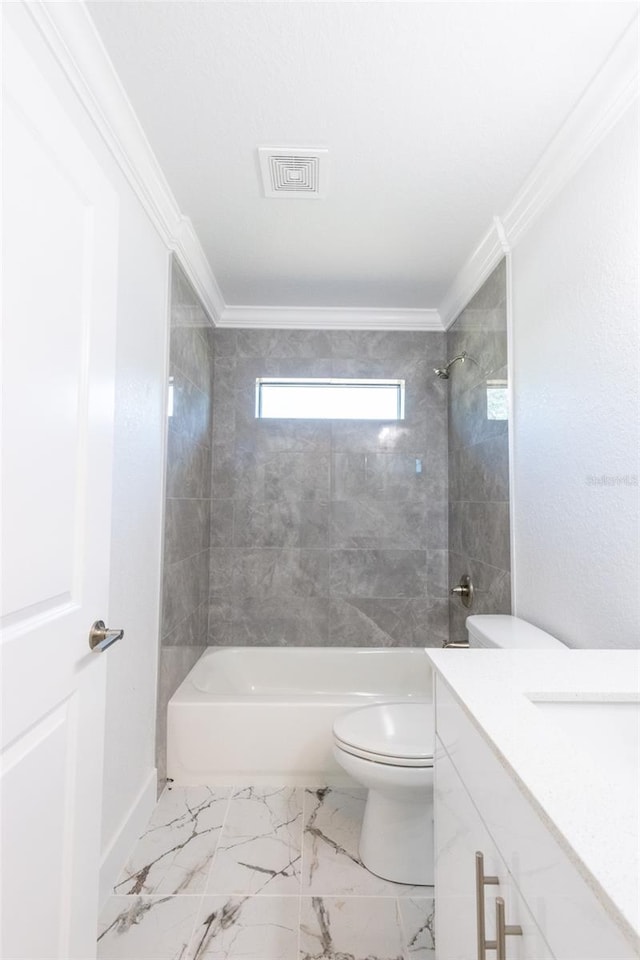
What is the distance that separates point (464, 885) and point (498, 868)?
8.7 inches

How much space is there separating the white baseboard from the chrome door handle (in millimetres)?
870

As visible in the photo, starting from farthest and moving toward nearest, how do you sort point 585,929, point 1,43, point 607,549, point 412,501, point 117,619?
1. point 412,501
2. point 117,619
3. point 607,549
4. point 1,43
5. point 585,929

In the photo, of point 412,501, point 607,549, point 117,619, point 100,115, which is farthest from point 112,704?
point 412,501

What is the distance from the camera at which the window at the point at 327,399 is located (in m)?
3.00

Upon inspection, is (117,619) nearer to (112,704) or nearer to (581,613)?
(112,704)

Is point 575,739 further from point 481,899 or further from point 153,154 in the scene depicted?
point 153,154

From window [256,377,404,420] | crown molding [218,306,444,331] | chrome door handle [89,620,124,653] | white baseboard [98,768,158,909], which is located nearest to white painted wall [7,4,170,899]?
white baseboard [98,768,158,909]

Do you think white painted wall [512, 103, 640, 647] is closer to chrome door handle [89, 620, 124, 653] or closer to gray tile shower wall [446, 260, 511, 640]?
gray tile shower wall [446, 260, 511, 640]

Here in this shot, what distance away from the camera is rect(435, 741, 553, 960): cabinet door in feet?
2.03

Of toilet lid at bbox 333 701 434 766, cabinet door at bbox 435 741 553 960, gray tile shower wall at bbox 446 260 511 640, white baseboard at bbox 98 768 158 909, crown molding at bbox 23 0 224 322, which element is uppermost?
crown molding at bbox 23 0 224 322

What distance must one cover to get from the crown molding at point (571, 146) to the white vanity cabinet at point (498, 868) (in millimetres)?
1582

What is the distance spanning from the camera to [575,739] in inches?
32.5

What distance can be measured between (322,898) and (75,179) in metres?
1.99

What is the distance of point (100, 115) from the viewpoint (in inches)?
54.1
